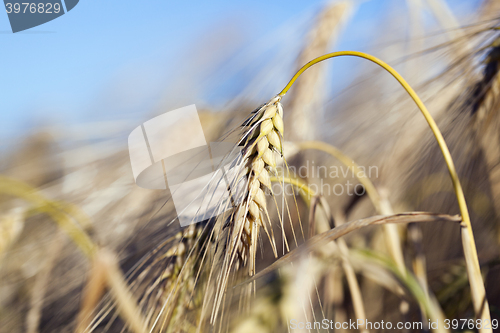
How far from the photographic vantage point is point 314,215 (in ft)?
1.42

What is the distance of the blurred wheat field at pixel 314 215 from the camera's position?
395 millimetres

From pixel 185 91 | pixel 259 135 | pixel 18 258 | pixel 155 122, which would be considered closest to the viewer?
pixel 259 135

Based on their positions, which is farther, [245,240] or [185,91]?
[185,91]

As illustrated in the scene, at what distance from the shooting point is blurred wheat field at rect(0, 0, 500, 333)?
15.5 inches

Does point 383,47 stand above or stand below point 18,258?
above

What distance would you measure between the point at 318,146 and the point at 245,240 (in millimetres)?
239

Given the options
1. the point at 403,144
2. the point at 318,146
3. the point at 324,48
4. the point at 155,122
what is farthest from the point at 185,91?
the point at 403,144

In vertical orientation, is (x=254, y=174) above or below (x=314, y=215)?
above

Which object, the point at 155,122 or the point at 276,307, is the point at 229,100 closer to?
the point at 155,122

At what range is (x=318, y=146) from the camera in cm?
49

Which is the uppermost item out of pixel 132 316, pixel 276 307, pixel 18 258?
pixel 18 258

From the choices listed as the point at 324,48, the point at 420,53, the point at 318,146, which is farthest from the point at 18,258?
the point at 420,53

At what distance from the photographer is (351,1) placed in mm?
635

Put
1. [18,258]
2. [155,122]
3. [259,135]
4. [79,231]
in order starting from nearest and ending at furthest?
[259,135] < [79,231] < [18,258] < [155,122]
